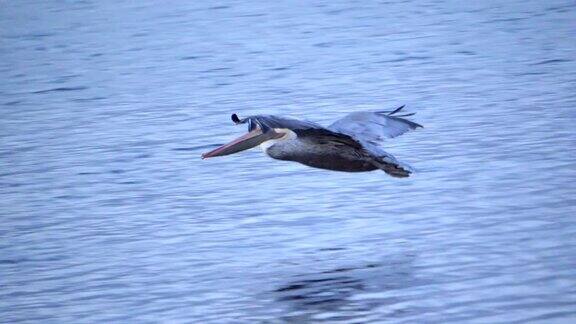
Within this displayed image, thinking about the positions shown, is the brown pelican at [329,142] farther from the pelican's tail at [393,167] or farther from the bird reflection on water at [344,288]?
the bird reflection on water at [344,288]

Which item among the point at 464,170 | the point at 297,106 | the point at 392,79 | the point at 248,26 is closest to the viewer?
the point at 464,170

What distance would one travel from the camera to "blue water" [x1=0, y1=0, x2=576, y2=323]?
8.41m

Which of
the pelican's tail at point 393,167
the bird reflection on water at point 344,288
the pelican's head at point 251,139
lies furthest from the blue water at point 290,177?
the pelican's head at point 251,139

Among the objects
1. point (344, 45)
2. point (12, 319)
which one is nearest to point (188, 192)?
point (12, 319)

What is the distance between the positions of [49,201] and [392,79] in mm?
4979

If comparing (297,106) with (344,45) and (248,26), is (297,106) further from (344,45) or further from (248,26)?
(248,26)

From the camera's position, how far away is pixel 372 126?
32.7 feet

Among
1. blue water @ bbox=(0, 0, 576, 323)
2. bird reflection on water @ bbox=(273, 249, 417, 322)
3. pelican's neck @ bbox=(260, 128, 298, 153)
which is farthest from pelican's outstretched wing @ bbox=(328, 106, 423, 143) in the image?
bird reflection on water @ bbox=(273, 249, 417, 322)

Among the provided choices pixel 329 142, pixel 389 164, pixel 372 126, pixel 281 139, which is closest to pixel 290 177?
pixel 372 126

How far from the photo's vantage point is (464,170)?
10961mm

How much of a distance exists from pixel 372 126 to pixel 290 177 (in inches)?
57.3

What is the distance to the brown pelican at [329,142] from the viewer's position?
9.11 meters

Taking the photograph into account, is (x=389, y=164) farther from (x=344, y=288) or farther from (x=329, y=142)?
(x=344, y=288)

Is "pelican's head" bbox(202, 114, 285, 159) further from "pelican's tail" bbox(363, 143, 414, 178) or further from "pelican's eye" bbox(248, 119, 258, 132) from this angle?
"pelican's tail" bbox(363, 143, 414, 178)
